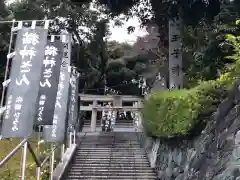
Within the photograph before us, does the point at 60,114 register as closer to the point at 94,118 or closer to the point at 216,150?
the point at 216,150

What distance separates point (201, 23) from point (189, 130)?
4.46 metres

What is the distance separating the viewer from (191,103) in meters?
6.09

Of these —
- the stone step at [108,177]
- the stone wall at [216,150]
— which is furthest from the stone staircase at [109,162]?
the stone wall at [216,150]

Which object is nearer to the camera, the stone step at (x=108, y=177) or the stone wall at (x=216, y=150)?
the stone wall at (x=216, y=150)

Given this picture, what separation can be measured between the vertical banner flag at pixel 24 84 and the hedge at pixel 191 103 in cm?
270

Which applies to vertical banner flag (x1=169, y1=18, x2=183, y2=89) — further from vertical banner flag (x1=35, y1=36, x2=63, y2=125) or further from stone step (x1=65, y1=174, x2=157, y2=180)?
vertical banner flag (x1=35, y1=36, x2=63, y2=125)

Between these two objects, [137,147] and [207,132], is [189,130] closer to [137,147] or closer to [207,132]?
Result: [207,132]

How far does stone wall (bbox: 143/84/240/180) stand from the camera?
378 centimetres

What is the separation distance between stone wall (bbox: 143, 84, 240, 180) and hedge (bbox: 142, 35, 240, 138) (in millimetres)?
296

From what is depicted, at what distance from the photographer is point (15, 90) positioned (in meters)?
5.70

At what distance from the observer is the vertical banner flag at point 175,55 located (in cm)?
977

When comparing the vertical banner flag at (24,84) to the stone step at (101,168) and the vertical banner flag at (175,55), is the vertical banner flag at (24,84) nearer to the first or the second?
the stone step at (101,168)

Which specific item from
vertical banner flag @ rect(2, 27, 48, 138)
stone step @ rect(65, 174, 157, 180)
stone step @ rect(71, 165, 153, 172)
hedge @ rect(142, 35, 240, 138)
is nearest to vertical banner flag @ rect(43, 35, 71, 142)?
stone step @ rect(65, 174, 157, 180)

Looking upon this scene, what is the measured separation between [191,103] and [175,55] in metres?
4.09
